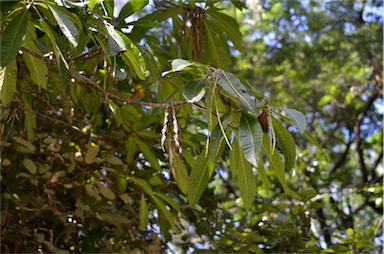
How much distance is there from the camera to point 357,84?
4000 mm

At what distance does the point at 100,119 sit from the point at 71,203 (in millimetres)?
245

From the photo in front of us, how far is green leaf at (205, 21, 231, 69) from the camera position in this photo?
5.36ft

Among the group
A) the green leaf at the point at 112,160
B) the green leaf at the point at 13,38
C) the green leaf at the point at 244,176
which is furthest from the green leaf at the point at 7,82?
the green leaf at the point at 112,160

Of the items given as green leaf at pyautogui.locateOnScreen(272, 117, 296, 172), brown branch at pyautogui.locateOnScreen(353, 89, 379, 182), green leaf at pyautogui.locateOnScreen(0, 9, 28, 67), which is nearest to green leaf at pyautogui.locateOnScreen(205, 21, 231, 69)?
green leaf at pyautogui.locateOnScreen(272, 117, 296, 172)

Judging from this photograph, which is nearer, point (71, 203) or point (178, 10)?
point (178, 10)

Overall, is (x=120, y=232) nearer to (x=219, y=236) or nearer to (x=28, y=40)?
(x=219, y=236)

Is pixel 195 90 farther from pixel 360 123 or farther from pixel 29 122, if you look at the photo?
pixel 360 123

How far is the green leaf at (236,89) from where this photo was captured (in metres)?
1.05

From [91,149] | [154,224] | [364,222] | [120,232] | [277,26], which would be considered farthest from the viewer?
[277,26]

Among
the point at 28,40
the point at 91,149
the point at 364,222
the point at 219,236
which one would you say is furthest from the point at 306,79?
the point at 28,40

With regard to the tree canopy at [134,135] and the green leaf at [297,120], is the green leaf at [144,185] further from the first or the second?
the green leaf at [297,120]

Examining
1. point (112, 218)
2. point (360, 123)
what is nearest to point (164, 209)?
point (112, 218)

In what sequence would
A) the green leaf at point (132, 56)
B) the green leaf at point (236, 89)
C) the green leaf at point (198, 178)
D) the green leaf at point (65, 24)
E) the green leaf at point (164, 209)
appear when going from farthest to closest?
the green leaf at point (164, 209) → the green leaf at point (198, 178) → the green leaf at point (132, 56) → the green leaf at point (236, 89) → the green leaf at point (65, 24)

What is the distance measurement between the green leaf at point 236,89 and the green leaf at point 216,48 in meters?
0.56
